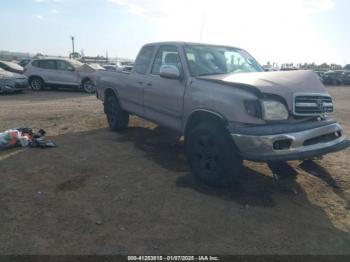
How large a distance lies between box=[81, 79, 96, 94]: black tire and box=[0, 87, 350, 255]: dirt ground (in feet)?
39.1

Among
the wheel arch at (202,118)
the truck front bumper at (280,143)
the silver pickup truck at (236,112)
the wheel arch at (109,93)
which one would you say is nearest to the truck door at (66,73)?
the wheel arch at (109,93)

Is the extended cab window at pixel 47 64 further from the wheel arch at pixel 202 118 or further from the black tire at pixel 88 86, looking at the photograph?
the wheel arch at pixel 202 118

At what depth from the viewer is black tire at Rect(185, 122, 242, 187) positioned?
445cm

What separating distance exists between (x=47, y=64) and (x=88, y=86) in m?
2.40

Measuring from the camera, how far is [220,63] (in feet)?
18.5

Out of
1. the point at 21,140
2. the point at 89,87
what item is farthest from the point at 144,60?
the point at 89,87

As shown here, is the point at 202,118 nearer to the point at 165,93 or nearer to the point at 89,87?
the point at 165,93

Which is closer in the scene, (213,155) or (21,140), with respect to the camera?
(213,155)

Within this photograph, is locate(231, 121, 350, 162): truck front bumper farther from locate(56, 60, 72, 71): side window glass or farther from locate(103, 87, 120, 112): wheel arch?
locate(56, 60, 72, 71): side window glass

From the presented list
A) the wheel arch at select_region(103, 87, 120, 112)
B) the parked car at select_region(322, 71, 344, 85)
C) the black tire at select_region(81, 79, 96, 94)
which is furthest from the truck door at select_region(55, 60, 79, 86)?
the parked car at select_region(322, 71, 344, 85)

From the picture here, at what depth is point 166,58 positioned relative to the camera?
6.13 meters

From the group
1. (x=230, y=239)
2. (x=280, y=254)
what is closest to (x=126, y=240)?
(x=230, y=239)

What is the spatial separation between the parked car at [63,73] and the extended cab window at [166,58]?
1227 cm

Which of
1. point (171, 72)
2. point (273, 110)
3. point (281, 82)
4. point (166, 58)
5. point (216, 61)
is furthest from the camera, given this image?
point (166, 58)
